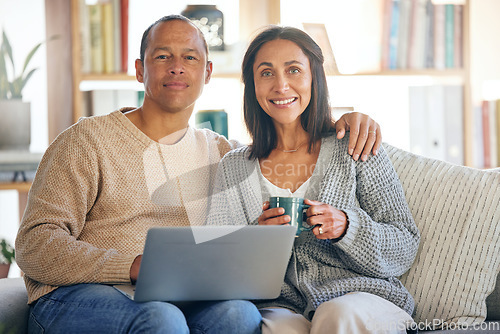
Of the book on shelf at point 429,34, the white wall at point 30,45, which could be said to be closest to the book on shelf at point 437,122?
Result: the book on shelf at point 429,34

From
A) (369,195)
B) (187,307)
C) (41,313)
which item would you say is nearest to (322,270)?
(369,195)

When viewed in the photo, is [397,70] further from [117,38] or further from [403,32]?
[117,38]

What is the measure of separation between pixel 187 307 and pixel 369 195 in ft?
1.86

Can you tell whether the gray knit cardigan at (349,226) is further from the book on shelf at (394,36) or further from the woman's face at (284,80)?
the book on shelf at (394,36)

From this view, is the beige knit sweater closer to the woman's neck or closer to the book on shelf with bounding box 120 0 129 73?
the woman's neck

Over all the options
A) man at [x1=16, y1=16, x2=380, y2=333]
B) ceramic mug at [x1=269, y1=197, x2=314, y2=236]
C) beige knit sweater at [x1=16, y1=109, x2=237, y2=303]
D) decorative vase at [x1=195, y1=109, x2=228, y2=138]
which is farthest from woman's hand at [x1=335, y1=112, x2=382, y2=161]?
decorative vase at [x1=195, y1=109, x2=228, y2=138]

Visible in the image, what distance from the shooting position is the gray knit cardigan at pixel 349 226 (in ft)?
4.83

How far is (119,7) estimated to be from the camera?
240 cm

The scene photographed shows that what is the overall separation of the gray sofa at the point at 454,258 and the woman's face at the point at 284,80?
402 mm

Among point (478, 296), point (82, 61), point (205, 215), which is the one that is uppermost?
point (82, 61)

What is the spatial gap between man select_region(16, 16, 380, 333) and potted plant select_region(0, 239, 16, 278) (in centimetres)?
65

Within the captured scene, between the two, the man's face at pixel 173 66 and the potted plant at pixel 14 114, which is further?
the potted plant at pixel 14 114

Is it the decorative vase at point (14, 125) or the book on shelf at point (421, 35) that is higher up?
the book on shelf at point (421, 35)

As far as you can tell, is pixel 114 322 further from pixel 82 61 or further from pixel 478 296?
pixel 82 61
